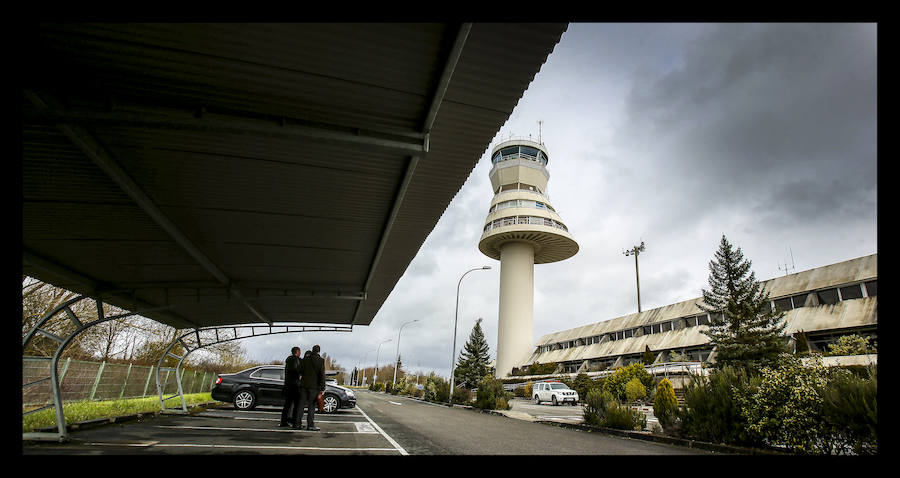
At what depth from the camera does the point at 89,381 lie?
52.6 feet

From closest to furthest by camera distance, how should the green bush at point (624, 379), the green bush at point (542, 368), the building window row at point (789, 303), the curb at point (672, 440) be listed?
the curb at point (672, 440) < the building window row at point (789, 303) < the green bush at point (624, 379) < the green bush at point (542, 368)

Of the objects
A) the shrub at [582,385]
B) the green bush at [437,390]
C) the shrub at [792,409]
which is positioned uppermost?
the shrub at [792,409]

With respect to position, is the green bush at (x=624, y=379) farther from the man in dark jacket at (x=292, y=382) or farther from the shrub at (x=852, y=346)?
the man in dark jacket at (x=292, y=382)

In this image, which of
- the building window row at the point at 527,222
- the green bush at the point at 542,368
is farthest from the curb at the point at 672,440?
the building window row at the point at 527,222

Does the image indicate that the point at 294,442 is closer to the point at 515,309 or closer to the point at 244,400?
the point at 244,400

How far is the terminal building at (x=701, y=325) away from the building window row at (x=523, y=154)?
2325 centimetres

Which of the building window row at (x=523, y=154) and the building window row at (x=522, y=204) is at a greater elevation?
the building window row at (x=523, y=154)

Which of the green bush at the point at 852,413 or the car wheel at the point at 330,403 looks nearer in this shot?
the green bush at the point at 852,413

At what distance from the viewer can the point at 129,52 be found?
15.9 ft

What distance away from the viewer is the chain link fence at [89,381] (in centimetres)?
1330

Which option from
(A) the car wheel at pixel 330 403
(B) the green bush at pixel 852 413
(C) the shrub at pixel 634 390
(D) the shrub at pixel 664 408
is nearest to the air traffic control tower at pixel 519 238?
(C) the shrub at pixel 634 390

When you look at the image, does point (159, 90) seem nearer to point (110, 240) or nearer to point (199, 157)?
point (199, 157)

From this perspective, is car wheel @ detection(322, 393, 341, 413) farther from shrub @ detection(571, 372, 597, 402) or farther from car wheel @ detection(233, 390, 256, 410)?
shrub @ detection(571, 372, 597, 402)

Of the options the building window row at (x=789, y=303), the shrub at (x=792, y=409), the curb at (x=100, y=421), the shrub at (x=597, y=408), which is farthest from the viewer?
the building window row at (x=789, y=303)
